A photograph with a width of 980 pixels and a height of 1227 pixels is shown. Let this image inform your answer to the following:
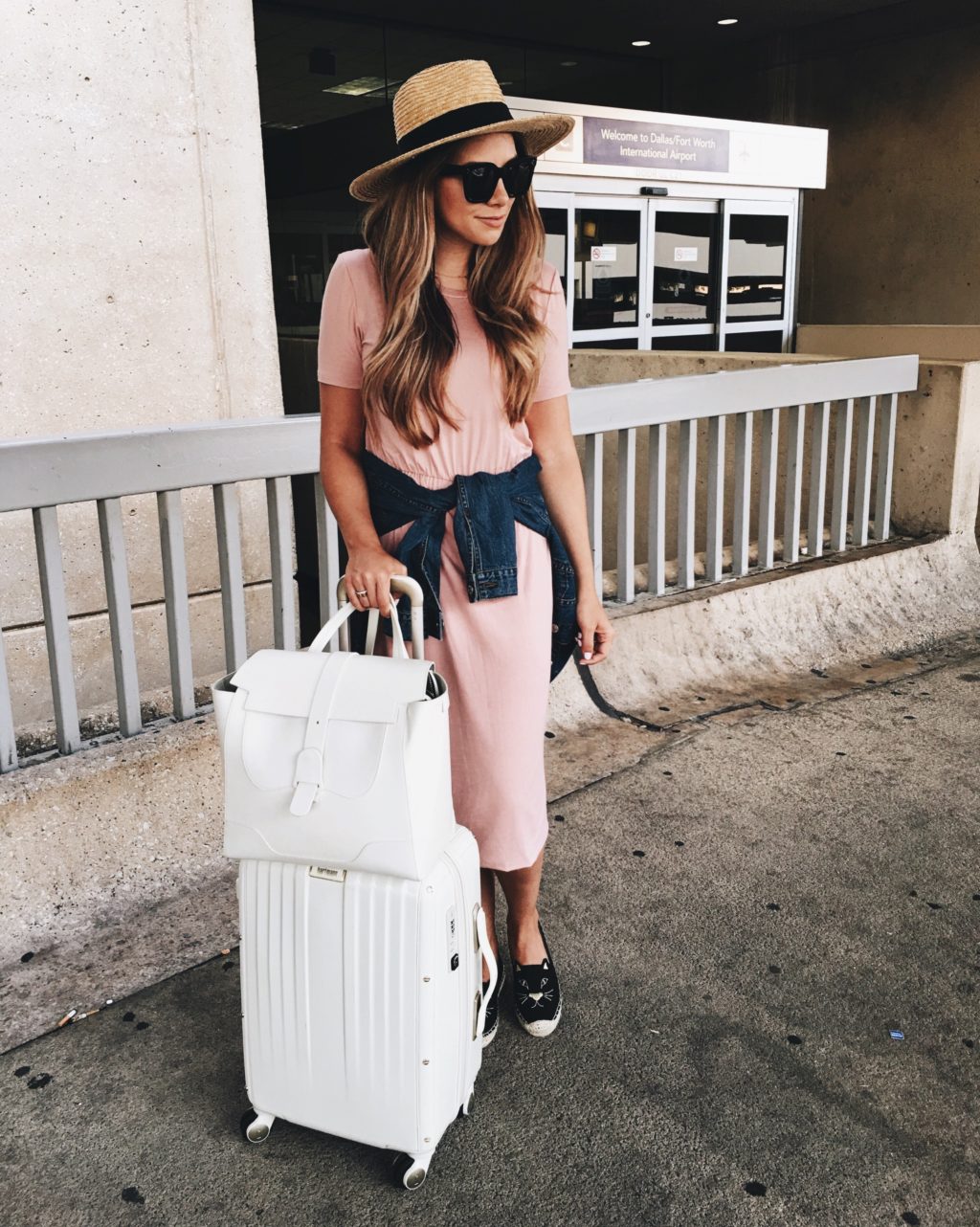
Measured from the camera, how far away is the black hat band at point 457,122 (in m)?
2.11

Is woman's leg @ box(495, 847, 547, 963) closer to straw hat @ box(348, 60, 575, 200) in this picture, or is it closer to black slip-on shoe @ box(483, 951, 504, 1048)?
black slip-on shoe @ box(483, 951, 504, 1048)

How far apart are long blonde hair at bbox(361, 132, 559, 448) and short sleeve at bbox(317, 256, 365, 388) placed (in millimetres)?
52

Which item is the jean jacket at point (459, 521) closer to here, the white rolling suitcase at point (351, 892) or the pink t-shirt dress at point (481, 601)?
the pink t-shirt dress at point (481, 601)

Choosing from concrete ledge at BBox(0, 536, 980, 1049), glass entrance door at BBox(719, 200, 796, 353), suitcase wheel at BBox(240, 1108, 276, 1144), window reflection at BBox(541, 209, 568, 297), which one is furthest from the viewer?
glass entrance door at BBox(719, 200, 796, 353)

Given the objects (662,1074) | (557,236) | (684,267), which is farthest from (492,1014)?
(684,267)

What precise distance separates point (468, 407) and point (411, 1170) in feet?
4.55

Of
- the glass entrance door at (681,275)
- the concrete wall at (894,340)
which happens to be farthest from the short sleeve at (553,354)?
the glass entrance door at (681,275)

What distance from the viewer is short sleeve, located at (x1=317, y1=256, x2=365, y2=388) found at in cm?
221

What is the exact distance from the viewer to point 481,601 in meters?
2.25

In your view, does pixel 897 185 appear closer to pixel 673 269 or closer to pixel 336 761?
pixel 673 269

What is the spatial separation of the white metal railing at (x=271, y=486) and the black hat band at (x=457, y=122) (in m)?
1.03

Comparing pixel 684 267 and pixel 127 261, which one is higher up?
pixel 684 267

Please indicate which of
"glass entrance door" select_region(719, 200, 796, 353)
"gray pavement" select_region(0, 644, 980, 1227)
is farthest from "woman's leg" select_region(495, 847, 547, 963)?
"glass entrance door" select_region(719, 200, 796, 353)

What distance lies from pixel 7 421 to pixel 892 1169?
3.75 metres
